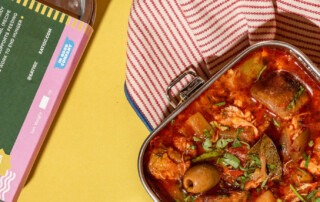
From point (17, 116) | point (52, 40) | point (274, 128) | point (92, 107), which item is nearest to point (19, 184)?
point (17, 116)

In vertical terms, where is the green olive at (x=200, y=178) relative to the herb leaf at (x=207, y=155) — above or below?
below

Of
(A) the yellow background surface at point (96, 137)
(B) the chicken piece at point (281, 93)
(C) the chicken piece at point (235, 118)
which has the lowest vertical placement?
(A) the yellow background surface at point (96, 137)

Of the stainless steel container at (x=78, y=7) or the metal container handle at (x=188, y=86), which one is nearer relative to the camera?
the metal container handle at (x=188, y=86)

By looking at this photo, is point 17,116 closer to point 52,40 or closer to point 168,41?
point 52,40

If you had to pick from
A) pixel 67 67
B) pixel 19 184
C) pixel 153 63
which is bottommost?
pixel 19 184

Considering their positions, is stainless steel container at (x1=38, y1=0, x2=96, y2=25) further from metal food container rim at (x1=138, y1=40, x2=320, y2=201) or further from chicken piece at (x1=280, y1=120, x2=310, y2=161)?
chicken piece at (x1=280, y1=120, x2=310, y2=161)

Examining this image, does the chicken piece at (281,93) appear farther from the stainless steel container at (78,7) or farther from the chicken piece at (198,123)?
the stainless steel container at (78,7)

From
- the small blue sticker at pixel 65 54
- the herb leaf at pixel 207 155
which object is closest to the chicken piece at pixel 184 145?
the herb leaf at pixel 207 155

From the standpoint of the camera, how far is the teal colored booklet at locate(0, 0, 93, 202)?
1427 mm

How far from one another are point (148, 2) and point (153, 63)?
0.17 metres

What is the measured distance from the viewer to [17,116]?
1.43m

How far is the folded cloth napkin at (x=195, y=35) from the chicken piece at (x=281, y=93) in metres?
0.17

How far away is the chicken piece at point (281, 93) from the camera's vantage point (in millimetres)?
1285

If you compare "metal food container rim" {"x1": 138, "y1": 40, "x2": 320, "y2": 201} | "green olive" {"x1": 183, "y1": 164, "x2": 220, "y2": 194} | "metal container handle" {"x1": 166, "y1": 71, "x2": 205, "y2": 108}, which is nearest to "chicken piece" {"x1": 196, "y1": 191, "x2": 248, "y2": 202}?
"green olive" {"x1": 183, "y1": 164, "x2": 220, "y2": 194}
